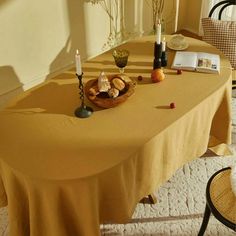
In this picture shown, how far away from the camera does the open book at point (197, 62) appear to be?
224 cm

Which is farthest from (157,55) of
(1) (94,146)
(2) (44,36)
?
(2) (44,36)

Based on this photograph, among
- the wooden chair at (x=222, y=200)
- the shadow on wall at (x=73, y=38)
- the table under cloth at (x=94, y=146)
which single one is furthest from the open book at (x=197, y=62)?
the shadow on wall at (x=73, y=38)

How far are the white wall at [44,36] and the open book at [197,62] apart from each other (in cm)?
135

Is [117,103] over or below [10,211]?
over

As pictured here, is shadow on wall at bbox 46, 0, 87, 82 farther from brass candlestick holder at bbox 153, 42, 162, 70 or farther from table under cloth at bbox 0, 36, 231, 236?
brass candlestick holder at bbox 153, 42, 162, 70

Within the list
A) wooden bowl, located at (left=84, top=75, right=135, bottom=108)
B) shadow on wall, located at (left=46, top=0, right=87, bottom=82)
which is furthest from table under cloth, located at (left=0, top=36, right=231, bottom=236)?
shadow on wall, located at (left=46, top=0, right=87, bottom=82)

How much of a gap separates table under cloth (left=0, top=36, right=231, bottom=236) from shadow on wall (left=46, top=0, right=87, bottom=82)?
1.30 m

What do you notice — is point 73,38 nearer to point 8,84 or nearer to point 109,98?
point 8,84

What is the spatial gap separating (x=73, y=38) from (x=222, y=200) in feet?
7.52

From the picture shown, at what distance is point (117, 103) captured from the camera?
76.1 inches

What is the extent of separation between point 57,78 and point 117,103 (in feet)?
1.58

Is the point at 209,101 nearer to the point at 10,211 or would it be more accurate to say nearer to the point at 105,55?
the point at 105,55

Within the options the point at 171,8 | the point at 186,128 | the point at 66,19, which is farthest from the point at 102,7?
the point at 186,128

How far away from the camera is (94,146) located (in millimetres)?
1707
